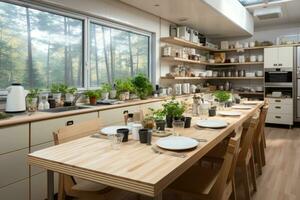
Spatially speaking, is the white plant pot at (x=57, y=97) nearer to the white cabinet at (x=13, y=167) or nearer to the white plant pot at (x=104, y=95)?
the white plant pot at (x=104, y=95)

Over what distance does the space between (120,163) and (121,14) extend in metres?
3.17

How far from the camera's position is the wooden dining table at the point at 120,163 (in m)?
1.08

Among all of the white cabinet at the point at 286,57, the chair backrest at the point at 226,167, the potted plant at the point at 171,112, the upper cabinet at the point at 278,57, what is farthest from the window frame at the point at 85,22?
the white cabinet at the point at 286,57

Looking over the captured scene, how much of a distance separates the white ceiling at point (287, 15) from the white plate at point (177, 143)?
440 centimetres

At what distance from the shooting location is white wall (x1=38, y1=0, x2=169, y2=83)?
10.7 ft

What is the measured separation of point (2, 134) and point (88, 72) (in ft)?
6.01

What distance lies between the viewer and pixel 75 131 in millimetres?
1841

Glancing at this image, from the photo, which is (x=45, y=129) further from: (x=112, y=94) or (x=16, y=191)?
(x=112, y=94)

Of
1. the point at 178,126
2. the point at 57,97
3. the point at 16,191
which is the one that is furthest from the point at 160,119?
the point at 57,97

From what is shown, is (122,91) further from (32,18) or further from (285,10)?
(285,10)

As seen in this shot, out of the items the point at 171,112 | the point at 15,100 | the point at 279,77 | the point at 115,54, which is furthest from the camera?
the point at 279,77

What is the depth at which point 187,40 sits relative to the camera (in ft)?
17.6

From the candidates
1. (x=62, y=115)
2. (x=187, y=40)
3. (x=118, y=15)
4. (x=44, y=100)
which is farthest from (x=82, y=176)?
(x=187, y=40)

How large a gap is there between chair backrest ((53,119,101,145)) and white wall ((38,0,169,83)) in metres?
1.70
